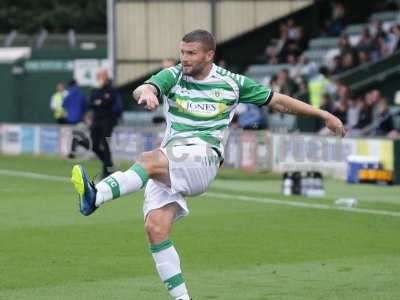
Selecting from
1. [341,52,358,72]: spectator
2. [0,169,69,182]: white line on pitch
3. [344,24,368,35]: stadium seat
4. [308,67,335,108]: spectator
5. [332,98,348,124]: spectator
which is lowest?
[0,169,69,182]: white line on pitch

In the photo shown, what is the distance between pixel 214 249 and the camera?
45.3 ft

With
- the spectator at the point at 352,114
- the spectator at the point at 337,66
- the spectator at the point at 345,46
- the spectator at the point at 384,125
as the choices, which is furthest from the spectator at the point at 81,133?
the spectator at the point at 345,46

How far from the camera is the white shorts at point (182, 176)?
9516 millimetres

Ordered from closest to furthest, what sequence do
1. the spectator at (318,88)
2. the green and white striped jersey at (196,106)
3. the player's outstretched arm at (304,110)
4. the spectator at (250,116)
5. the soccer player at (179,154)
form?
the soccer player at (179,154)
the green and white striped jersey at (196,106)
the player's outstretched arm at (304,110)
the spectator at (250,116)
the spectator at (318,88)

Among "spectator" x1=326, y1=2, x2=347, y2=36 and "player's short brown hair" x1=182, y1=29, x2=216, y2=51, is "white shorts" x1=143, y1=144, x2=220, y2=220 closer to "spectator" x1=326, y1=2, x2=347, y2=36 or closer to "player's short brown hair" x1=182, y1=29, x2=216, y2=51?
"player's short brown hair" x1=182, y1=29, x2=216, y2=51

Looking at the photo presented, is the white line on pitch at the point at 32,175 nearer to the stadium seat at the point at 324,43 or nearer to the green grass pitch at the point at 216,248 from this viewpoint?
the green grass pitch at the point at 216,248

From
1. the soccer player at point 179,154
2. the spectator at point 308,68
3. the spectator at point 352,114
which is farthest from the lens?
the spectator at point 308,68

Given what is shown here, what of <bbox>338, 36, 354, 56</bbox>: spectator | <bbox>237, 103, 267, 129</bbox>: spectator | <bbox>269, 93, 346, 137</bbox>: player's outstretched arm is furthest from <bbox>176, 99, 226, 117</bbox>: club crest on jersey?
<bbox>338, 36, 354, 56</bbox>: spectator

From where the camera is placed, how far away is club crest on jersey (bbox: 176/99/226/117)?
964 centimetres

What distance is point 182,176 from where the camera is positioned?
9.54 meters

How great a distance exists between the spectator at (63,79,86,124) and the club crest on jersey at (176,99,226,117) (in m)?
22.5

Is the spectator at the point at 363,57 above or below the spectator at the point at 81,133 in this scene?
above

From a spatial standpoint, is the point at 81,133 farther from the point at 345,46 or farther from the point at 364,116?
the point at 345,46

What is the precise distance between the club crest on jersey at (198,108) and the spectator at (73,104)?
22504mm
